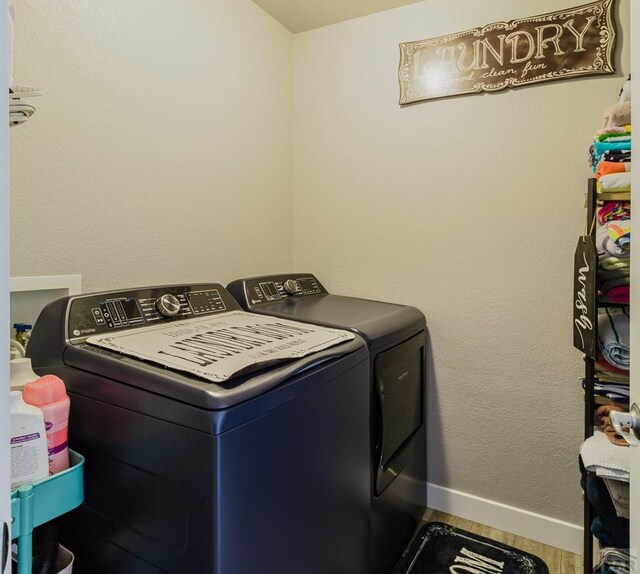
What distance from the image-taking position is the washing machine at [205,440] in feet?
2.82

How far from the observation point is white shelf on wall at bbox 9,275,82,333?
4.05 feet

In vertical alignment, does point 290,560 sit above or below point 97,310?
below

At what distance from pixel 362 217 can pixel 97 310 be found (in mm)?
1335

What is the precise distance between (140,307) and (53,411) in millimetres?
500

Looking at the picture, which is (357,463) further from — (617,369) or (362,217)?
(362,217)

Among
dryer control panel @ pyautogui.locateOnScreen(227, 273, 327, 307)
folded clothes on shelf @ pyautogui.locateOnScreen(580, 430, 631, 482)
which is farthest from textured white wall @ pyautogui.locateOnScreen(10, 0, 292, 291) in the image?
folded clothes on shelf @ pyautogui.locateOnScreen(580, 430, 631, 482)

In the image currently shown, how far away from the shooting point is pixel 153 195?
1599mm

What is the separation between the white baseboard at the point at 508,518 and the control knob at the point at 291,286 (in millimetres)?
1162

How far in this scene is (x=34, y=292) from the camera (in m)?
1.29

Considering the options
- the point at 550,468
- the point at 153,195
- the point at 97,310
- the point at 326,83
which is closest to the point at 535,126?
the point at 326,83

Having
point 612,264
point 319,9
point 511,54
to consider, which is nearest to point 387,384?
point 612,264

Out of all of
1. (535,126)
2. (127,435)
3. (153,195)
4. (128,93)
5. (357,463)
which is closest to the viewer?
(127,435)

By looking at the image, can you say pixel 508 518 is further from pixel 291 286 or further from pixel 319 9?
pixel 319 9

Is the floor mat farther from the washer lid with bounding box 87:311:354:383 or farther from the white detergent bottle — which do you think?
the white detergent bottle
